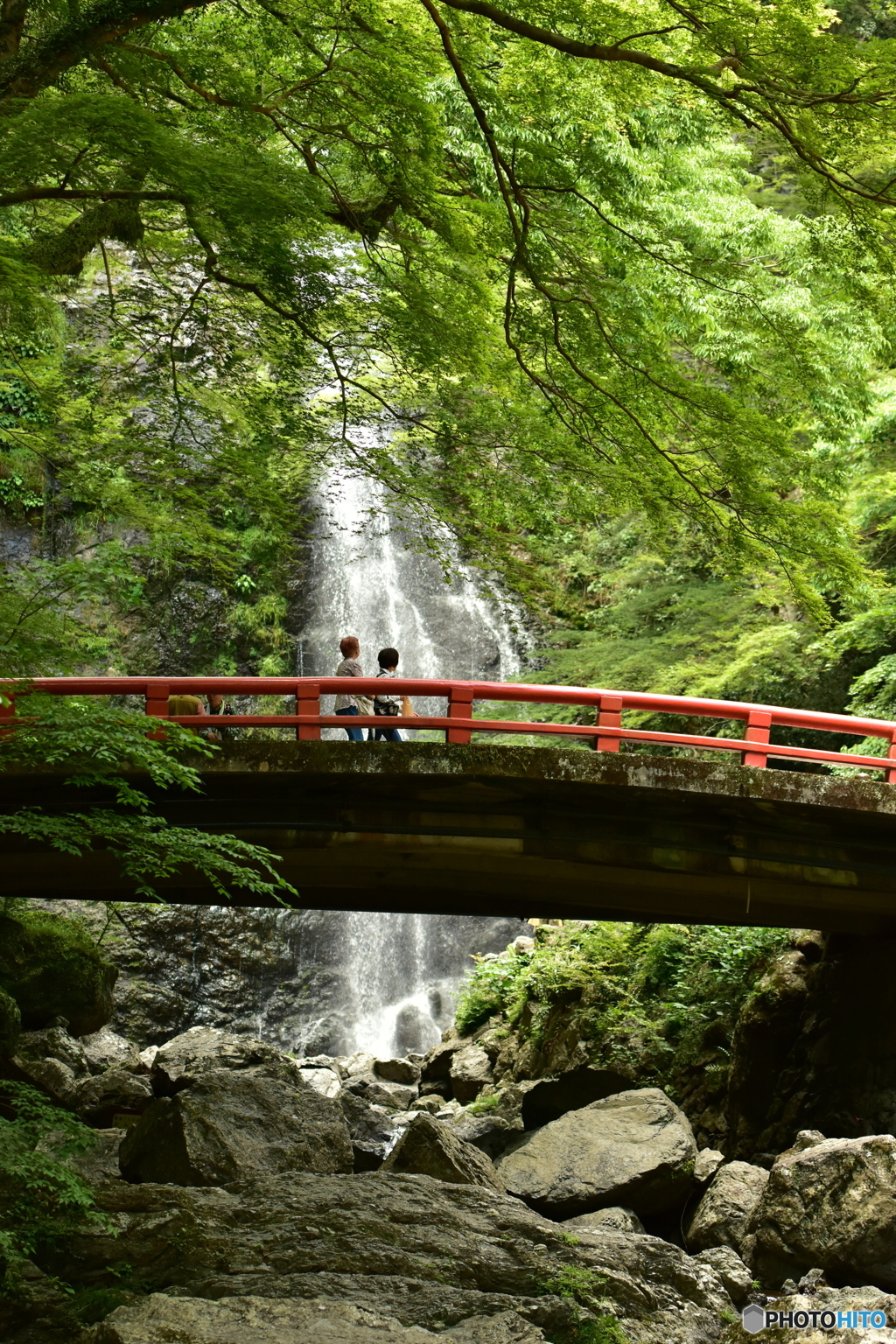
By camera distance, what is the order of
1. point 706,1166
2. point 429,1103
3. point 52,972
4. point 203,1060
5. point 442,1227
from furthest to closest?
1. point 429,1103
2. point 52,972
3. point 203,1060
4. point 706,1166
5. point 442,1227

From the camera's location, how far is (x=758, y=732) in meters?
8.58

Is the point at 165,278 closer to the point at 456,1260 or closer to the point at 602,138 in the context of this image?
the point at 602,138

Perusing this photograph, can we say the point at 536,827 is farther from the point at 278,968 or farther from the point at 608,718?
the point at 278,968

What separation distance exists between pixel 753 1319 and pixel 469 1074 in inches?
296

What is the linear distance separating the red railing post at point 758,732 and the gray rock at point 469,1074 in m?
6.79

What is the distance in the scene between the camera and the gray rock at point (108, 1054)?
41.0ft

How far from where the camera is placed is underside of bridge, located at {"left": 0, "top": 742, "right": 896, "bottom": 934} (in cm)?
812

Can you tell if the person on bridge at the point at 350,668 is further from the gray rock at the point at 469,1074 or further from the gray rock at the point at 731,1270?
the gray rock at the point at 469,1074

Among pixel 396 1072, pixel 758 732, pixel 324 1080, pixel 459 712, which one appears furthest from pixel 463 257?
pixel 396 1072

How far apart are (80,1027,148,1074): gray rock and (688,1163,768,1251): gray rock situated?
22.2ft

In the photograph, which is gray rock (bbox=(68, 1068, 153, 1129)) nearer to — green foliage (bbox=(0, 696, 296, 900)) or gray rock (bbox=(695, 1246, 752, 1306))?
green foliage (bbox=(0, 696, 296, 900))

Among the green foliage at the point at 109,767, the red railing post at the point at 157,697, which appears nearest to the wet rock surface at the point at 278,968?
the red railing post at the point at 157,697

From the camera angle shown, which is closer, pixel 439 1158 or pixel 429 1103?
pixel 439 1158

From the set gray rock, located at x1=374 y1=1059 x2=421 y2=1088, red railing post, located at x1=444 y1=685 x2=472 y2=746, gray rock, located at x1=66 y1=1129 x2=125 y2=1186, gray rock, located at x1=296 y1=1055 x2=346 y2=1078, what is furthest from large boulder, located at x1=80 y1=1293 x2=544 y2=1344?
gray rock, located at x1=374 y1=1059 x2=421 y2=1088
